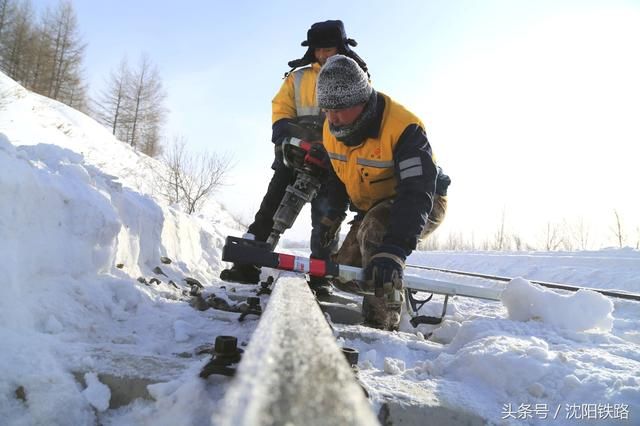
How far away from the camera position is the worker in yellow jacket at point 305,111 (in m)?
3.24

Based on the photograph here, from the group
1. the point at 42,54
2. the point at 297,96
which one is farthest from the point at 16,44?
the point at 297,96

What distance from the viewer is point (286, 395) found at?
1.32 feet

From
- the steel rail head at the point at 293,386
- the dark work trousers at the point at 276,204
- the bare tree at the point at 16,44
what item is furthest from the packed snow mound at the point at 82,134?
the steel rail head at the point at 293,386

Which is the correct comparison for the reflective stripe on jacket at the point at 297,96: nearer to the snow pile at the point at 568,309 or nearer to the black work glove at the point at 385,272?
the black work glove at the point at 385,272

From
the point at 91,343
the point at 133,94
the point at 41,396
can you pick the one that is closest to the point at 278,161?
the point at 91,343

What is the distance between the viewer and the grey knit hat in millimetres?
2324

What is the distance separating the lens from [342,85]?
2.32 meters

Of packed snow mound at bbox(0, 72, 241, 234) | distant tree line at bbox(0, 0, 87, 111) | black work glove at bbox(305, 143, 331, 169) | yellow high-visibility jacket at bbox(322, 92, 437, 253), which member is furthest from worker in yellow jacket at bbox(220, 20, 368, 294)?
distant tree line at bbox(0, 0, 87, 111)

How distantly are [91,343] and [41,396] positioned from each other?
1.26 ft

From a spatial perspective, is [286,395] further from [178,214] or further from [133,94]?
[133,94]

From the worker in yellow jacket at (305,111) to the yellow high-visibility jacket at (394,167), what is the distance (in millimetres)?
566

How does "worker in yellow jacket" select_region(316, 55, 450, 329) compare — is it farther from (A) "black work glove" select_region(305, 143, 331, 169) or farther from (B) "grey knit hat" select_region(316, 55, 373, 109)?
(A) "black work glove" select_region(305, 143, 331, 169)

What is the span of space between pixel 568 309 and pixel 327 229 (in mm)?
1755

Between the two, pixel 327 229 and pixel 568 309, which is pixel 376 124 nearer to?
pixel 327 229
